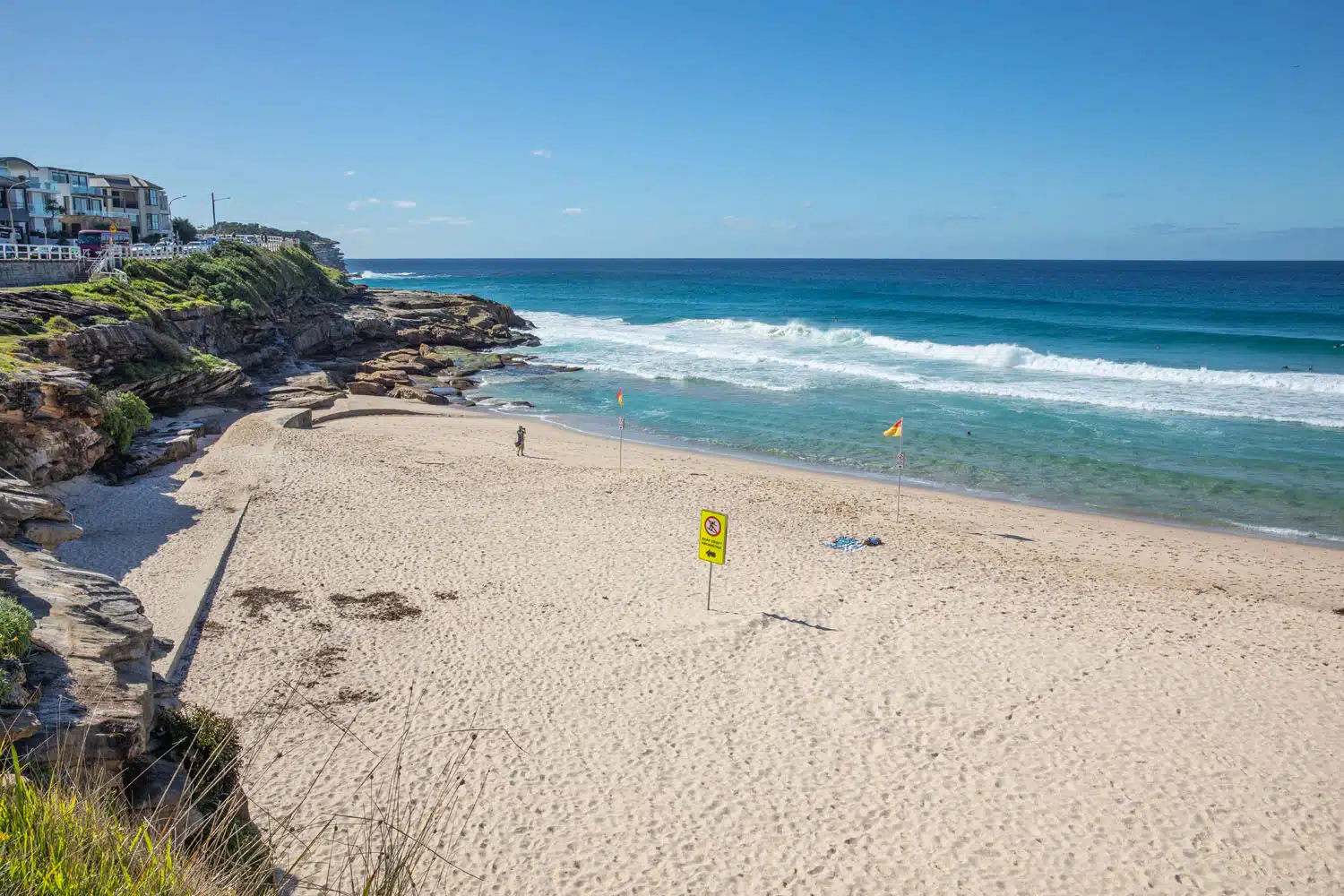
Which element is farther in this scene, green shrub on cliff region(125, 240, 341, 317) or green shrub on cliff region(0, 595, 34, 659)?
green shrub on cliff region(125, 240, 341, 317)

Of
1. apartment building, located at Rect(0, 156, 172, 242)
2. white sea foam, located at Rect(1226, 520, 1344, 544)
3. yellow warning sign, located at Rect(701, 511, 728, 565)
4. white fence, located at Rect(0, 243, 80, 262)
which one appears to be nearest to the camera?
yellow warning sign, located at Rect(701, 511, 728, 565)

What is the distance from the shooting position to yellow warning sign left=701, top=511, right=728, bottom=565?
12.5 m

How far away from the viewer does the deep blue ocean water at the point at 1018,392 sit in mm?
22375

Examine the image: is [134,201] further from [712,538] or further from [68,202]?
[712,538]

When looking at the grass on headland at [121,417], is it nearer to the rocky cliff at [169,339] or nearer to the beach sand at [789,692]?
the rocky cliff at [169,339]

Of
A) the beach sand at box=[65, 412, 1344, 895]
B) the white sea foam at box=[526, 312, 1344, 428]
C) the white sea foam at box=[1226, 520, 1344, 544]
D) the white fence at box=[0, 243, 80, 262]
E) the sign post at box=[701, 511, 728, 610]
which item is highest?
the white fence at box=[0, 243, 80, 262]

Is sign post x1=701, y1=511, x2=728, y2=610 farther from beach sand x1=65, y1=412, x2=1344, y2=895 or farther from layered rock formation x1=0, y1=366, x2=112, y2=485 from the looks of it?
layered rock formation x1=0, y1=366, x2=112, y2=485

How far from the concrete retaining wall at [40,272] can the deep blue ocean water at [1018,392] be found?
51.2ft

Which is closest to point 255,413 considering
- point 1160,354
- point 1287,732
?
point 1287,732

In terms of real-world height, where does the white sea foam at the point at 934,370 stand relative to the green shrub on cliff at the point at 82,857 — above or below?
above

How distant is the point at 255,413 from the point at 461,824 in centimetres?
2044

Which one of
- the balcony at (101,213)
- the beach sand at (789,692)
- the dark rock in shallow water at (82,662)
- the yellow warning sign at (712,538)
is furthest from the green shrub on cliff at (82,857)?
the balcony at (101,213)

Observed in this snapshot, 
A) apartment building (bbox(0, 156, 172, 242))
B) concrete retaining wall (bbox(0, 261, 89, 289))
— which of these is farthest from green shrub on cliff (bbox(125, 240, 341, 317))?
apartment building (bbox(0, 156, 172, 242))

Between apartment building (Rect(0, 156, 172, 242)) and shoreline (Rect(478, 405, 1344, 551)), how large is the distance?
95.5ft
